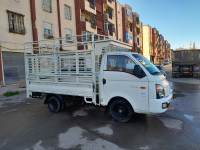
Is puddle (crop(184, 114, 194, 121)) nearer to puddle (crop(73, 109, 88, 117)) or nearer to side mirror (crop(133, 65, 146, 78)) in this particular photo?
side mirror (crop(133, 65, 146, 78))

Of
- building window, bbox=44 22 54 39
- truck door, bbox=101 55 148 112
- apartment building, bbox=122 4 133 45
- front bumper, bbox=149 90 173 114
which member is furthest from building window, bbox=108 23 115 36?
front bumper, bbox=149 90 173 114

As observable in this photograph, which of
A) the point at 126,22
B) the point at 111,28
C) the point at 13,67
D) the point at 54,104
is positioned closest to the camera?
the point at 54,104

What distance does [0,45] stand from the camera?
1171 cm

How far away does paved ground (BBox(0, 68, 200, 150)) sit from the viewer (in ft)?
11.2

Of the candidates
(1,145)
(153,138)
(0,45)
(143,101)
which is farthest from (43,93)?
(0,45)

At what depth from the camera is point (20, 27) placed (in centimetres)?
1354

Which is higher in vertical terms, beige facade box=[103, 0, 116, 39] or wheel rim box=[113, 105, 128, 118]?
beige facade box=[103, 0, 116, 39]

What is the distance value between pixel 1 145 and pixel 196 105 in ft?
24.0

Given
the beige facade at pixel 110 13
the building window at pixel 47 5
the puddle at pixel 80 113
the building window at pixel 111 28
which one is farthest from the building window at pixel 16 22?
the building window at pixel 111 28

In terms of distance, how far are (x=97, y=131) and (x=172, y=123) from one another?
2.43 metres

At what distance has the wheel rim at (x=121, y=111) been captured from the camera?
463cm


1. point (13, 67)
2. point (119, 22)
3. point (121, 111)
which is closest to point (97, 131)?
point (121, 111)

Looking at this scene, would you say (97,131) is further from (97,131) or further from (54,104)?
(54,104)

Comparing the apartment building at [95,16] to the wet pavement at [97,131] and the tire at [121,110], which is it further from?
the tire at [121,110]
